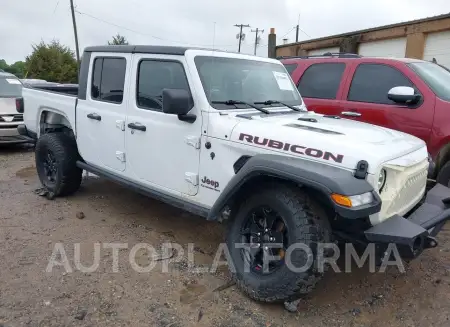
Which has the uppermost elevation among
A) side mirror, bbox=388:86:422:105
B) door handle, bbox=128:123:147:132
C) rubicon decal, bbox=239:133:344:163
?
side mirror, bbox=388:86:422:105

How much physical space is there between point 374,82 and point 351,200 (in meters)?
3.06

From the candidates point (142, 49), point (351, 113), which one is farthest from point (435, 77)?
point (142, 49)

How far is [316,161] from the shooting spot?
2754 millimetres

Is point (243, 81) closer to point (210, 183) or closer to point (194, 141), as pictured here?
point (194, 141)

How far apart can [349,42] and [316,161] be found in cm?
1329

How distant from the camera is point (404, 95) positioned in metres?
4.40

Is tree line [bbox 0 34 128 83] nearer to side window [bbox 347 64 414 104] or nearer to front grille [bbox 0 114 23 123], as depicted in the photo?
front grille [bbox 0 114 23 123]

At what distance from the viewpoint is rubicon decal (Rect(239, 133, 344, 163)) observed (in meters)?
2.70

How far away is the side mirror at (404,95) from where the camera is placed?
438cm

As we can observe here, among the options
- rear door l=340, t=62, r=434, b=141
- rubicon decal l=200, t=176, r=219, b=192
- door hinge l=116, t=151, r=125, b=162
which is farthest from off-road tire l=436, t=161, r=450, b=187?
door hinge l=116, t=151, r=125, b=162

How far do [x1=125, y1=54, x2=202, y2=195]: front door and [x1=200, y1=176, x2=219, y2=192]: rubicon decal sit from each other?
8 centimetres

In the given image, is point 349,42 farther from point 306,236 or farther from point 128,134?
point 306,236

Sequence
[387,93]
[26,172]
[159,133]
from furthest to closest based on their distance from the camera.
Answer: [26,172], [387,93], [159,133]

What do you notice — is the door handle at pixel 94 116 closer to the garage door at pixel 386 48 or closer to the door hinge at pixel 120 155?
the door hinge at pixel 120 155
